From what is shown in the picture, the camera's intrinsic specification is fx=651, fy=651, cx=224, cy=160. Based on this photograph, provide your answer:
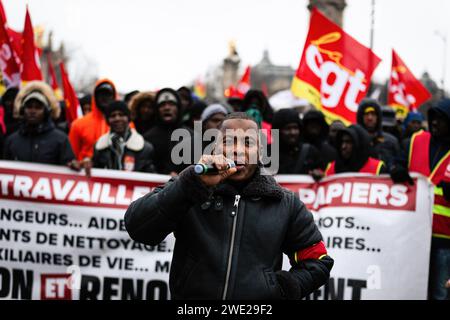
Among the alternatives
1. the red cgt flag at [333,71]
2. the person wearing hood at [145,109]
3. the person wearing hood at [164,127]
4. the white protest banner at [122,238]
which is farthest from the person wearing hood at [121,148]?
the red cgt flag at [333,71]

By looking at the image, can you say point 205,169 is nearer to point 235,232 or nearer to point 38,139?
point 235,232

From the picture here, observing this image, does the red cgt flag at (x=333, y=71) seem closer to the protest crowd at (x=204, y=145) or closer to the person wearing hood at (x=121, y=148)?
the protest crowd at (x=204, y=145)

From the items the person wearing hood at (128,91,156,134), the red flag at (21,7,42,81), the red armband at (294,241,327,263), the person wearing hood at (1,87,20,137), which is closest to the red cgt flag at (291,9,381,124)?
the person wearing hood at (128,91,156,134)

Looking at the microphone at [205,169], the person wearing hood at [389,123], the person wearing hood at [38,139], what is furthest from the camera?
the person wearing hood at [389,123]

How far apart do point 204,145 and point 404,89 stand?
5762mm

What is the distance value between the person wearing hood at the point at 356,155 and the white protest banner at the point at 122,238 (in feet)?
0.67

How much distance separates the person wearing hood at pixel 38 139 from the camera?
564 centimetres

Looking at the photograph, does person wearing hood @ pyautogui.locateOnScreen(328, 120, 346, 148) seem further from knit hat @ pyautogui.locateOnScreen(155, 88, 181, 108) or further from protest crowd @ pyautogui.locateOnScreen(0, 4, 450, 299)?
knit hat @ pyautogui.locateOnScreen(155, 88, 181, 108)

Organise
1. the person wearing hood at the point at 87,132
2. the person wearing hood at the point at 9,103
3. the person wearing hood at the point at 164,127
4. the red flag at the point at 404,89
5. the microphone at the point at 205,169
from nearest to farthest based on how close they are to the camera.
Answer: the microphone at the point at 205,169 → the person wearing hood at the point at 164,127 → the person wearing hood at the point at 87,132 → the person wearing hood at the point at 9,103 → the red flag at the point at 404,89

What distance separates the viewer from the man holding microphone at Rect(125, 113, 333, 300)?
7.93ft

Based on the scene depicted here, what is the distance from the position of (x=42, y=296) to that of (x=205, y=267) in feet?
10.7

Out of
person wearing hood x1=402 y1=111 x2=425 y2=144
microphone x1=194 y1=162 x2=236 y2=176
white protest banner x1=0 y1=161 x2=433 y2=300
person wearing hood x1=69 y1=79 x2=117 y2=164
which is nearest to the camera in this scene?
microphone x1=194 y1=162 x2=236 y2=176

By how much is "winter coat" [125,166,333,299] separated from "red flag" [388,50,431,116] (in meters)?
7.83
